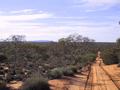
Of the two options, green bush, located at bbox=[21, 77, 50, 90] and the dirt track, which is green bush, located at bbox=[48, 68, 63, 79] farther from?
green bush, located at bbox=[21, 77, 50, 90]

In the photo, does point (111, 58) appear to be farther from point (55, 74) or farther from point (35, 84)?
point (35, 84)

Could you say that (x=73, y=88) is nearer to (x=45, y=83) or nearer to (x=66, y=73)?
(x=45, y=83)

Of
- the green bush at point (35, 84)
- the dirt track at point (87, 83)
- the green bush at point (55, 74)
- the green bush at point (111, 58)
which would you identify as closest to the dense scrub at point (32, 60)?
the green bush at point (55, 74)

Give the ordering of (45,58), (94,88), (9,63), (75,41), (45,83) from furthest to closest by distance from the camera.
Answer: (75,41), (45,58), (9,63), (94,88), (45,83)

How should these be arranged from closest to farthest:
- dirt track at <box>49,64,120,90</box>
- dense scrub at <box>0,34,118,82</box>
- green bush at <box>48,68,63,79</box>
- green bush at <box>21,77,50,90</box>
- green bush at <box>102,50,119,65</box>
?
green bush at <box>21,77,50,90</box>, dirt track at <box>49,64,120,90</box>, green bush at <box>48,68,63,79</box>, dense scrub at <box>0,34,118,82</box>, green bush at <box>102,50,119,65</box>

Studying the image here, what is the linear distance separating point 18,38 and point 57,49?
28.1 metres

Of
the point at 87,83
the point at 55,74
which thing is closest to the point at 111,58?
the point at 55,74

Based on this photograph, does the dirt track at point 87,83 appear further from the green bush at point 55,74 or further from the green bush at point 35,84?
the green bush at point 35,84

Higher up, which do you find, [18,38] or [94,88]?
[18,38]

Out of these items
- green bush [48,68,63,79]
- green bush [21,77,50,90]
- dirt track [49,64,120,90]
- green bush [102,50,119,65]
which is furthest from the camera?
green bush [102,50,119,65]

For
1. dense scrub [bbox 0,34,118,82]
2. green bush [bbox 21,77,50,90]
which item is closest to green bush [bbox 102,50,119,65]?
dense scrub [bbox 0,34,118,82]

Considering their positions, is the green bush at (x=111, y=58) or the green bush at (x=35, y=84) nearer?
the green bush at (x=35, y=84)

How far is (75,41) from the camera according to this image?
85.0m

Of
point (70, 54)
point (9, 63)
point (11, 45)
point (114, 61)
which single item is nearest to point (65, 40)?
point (70, 54)
